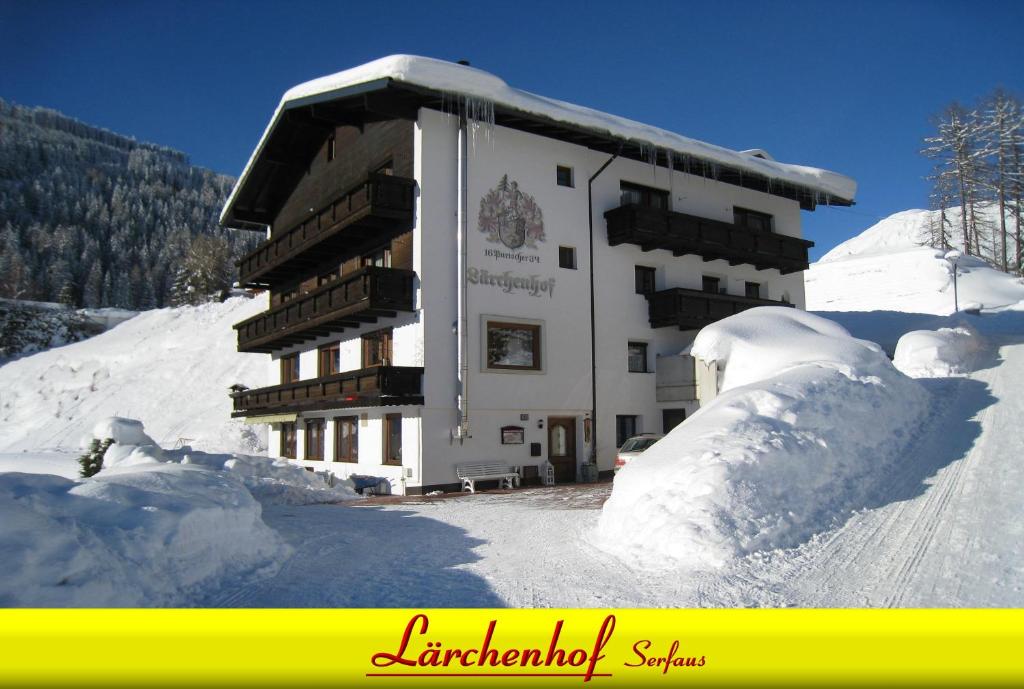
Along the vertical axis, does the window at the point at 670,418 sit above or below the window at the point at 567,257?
below

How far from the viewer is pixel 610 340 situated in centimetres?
2450

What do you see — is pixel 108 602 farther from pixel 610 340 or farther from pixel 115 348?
pixel 115 348

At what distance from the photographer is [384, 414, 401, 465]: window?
2155 centimetres

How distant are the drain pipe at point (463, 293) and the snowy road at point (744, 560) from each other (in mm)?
7382

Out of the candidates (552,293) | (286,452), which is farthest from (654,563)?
(286,452)

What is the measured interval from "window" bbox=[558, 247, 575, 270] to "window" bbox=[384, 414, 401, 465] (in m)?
7.40

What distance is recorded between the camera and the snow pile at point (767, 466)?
8891 millimetres

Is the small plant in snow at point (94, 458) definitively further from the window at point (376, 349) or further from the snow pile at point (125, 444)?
the window at point (376, 349)

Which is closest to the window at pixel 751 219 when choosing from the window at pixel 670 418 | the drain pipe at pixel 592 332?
the drain pipe at pixel 592 332

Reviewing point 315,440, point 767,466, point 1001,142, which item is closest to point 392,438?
point 315,440

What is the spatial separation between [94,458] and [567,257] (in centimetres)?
1511

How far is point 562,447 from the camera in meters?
23.0

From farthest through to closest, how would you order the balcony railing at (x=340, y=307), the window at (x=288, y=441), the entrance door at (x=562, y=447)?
the window at (x=288, y=441), the entrance door at (x=562, y=447), the balcony railing at (x=340, y=307)

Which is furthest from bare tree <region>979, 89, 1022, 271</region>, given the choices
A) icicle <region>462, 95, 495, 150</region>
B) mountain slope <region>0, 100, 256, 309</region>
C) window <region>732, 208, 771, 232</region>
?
mountain slope <region>0, 100, 256, 309</region>
